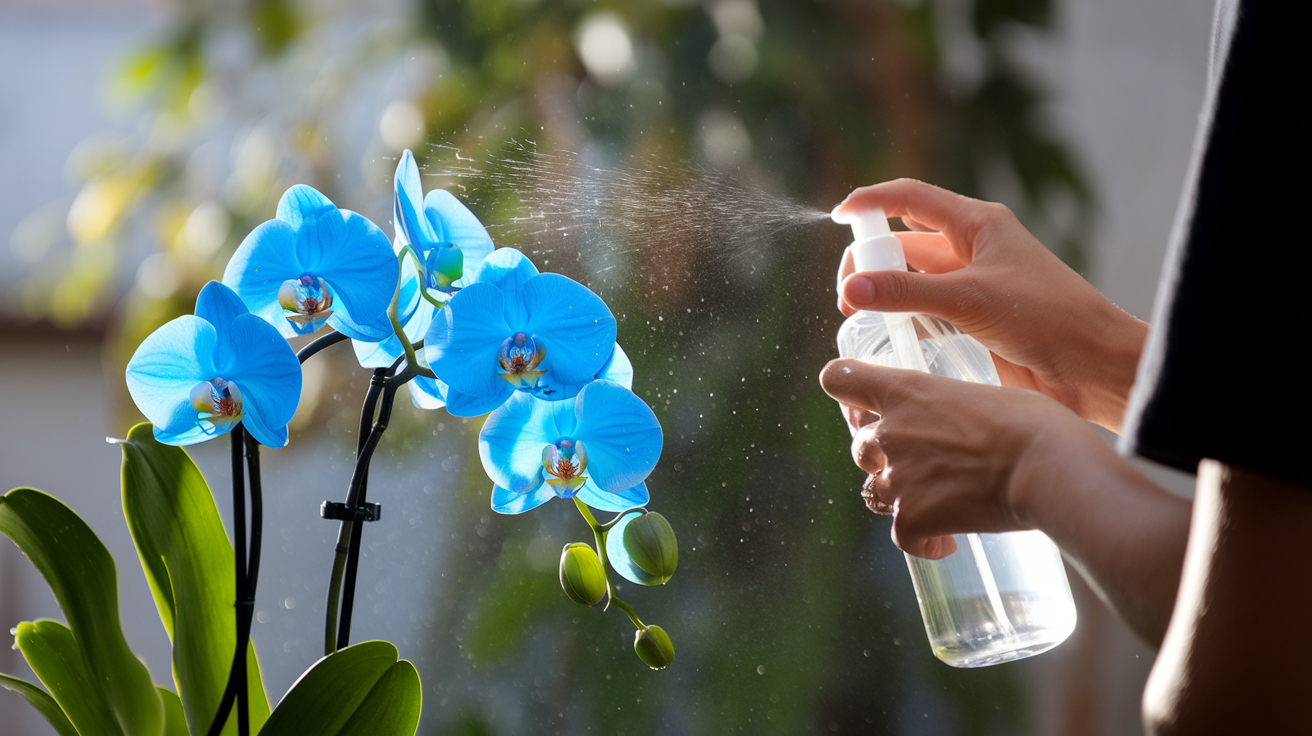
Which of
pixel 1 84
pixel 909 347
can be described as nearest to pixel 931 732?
pixel 909 347

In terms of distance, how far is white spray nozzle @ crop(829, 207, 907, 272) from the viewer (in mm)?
528

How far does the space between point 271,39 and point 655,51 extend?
1.40 ft

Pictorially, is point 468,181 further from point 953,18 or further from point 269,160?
point 953,18

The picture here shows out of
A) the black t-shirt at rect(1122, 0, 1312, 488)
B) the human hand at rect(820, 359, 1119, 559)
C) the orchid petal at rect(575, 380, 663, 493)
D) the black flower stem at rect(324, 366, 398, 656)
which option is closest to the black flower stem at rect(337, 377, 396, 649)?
the black flower stem at rect(324, 366, 398, 656)

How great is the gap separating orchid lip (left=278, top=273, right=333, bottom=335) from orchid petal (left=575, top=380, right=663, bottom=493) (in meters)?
0.14

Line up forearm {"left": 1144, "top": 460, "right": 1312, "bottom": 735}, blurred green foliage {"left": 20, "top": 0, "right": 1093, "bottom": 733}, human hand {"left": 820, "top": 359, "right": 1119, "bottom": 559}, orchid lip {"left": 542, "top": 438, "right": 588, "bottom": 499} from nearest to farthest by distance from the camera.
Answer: forearm {"left": 1144, "top": 460, "right": 1312, "bottom": 735}, human hand {"left": 820, "top": 359, "right": 1119, "bottom": 559}, orchid lip {"left": 542, "top": 438, "right": 588, "bottom": 499}, blurred green foliage {"left": 20, "top": 0, "right": 1093, "bottom": 733}

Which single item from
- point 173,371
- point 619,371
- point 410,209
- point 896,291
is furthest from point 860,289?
point 173,371

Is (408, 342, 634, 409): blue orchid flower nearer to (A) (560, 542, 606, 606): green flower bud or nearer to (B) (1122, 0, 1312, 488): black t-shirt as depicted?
(A) (560, 542, 606, 606): green flower bud

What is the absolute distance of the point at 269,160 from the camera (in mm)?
913

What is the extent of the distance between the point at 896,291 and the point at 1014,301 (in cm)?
9

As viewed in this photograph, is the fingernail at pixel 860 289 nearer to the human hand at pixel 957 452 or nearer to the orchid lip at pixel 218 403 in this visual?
the human hand at pixel 957 452

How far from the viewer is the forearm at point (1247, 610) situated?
0.83ft

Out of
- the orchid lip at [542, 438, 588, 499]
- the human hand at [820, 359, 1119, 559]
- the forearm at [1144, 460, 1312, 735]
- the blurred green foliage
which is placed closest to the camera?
the forearm at [1144, 460, 1312, 735]

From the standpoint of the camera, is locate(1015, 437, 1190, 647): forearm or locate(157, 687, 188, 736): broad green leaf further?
locate(157, 687, 188, 736): broad green leaf
